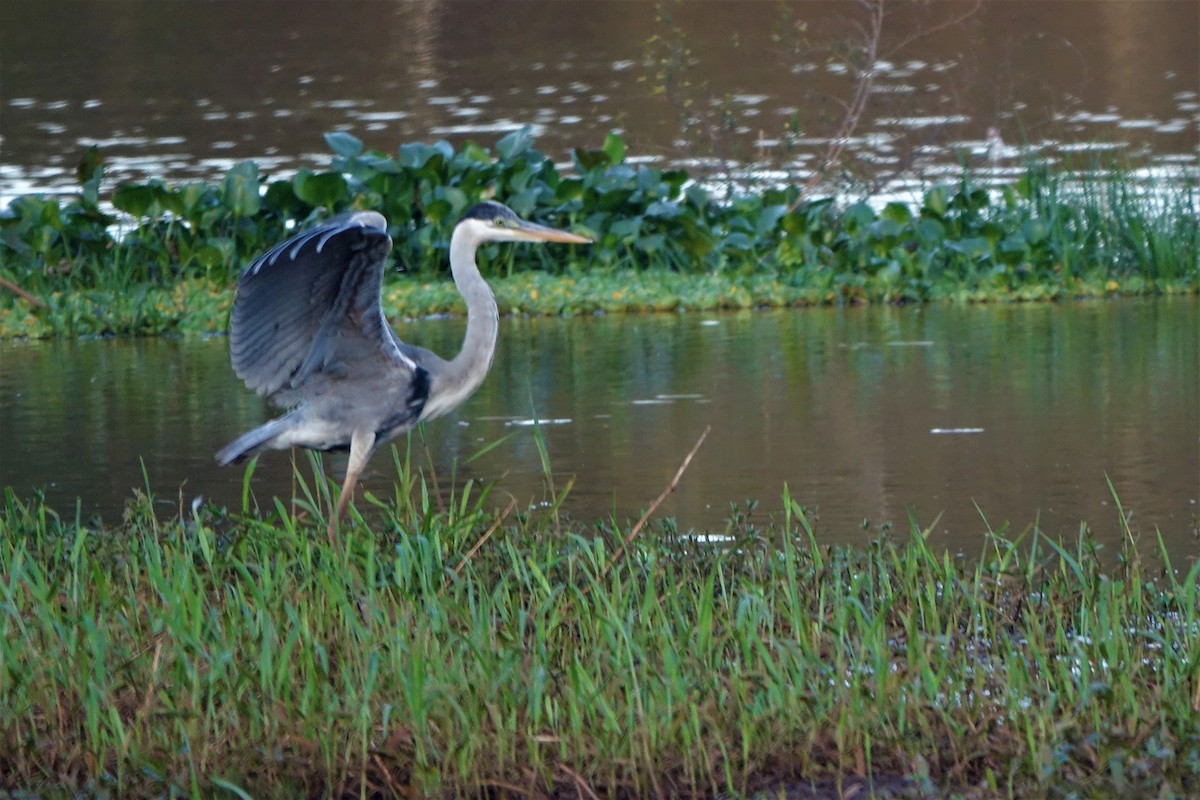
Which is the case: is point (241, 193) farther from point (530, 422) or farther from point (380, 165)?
point (530, 422)

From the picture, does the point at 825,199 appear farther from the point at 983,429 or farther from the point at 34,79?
the point at 34,79

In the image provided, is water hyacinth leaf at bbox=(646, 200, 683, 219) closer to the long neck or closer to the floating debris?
the floating debris

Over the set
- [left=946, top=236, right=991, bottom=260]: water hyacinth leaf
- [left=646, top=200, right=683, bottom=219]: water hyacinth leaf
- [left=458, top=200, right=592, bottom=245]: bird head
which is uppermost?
[left=458, top=200, right=592, bottom=245]: bird head

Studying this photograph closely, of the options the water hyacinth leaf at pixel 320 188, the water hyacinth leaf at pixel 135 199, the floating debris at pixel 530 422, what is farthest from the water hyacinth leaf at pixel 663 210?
the floating debris at pixel 530 422

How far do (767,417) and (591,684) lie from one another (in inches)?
169

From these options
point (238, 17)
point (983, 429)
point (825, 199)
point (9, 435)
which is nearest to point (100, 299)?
point (9, 435)

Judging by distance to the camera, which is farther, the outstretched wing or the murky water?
the murky water

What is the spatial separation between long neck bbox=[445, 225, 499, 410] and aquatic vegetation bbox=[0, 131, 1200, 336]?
5516mm

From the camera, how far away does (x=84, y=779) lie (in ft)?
13.1

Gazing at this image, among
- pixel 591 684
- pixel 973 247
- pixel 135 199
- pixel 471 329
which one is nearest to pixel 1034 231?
pixel 973 247

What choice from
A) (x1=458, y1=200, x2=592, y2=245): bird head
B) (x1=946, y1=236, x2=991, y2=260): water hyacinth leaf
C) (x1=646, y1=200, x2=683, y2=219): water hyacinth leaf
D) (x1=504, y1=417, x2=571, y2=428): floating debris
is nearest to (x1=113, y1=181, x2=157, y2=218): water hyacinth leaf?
(x1=646, y1=200, x2=683, y2=219): water hyacinth leaf

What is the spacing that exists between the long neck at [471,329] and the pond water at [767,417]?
10.6 inches

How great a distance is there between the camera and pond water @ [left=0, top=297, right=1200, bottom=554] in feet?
21.5

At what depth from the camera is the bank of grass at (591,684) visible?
150 inches
